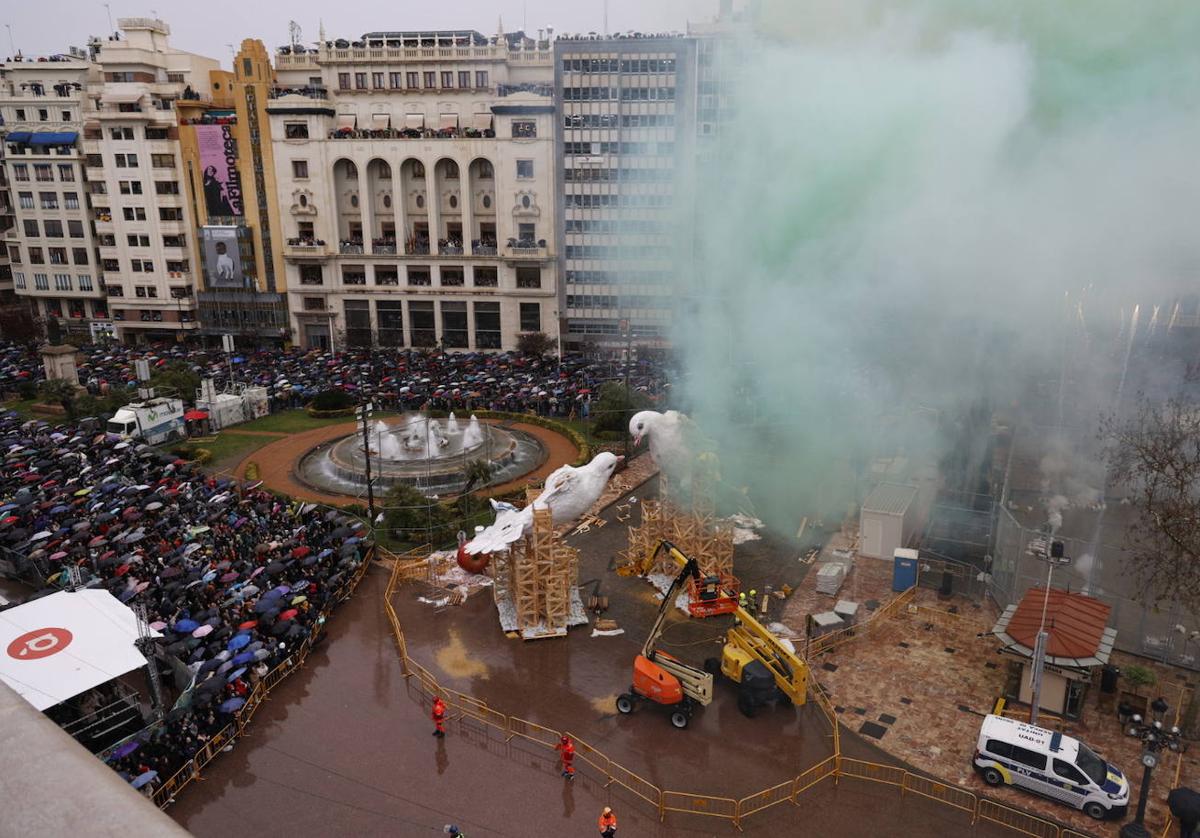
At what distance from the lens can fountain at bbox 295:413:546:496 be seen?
1458 inches

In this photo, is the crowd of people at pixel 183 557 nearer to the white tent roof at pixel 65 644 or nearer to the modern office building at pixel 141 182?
the white tent roof at pixel 65 644

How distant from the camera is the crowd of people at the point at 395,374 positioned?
4878 cm

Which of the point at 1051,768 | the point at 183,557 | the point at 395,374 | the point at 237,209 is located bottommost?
the point at 1051,768

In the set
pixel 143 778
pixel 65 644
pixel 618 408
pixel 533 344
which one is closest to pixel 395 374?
pixel 533 344

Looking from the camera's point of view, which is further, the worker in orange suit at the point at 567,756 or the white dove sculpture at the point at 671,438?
the white dove sculpture at the point at 671,438

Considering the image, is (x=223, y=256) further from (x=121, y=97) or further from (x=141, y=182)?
(x=121, y=97)

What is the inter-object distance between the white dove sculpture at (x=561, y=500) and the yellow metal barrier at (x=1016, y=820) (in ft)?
40.7

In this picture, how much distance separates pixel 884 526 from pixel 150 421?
35806 mm

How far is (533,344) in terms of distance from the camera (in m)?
62.2

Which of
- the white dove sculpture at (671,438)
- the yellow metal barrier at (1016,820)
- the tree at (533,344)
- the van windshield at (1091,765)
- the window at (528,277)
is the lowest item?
the yellow metal barrier at (1016,820)

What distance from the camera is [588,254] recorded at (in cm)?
6359

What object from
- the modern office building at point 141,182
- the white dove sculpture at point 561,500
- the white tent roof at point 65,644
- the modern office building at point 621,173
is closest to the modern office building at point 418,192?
the modern office building at point 621,173

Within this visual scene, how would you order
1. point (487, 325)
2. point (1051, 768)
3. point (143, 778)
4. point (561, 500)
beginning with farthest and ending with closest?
1. point (487, 325)
2. point (561, 500)
3. point (1051, 768)
4. point (143, 778)

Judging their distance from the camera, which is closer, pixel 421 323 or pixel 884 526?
pixel 884 526
